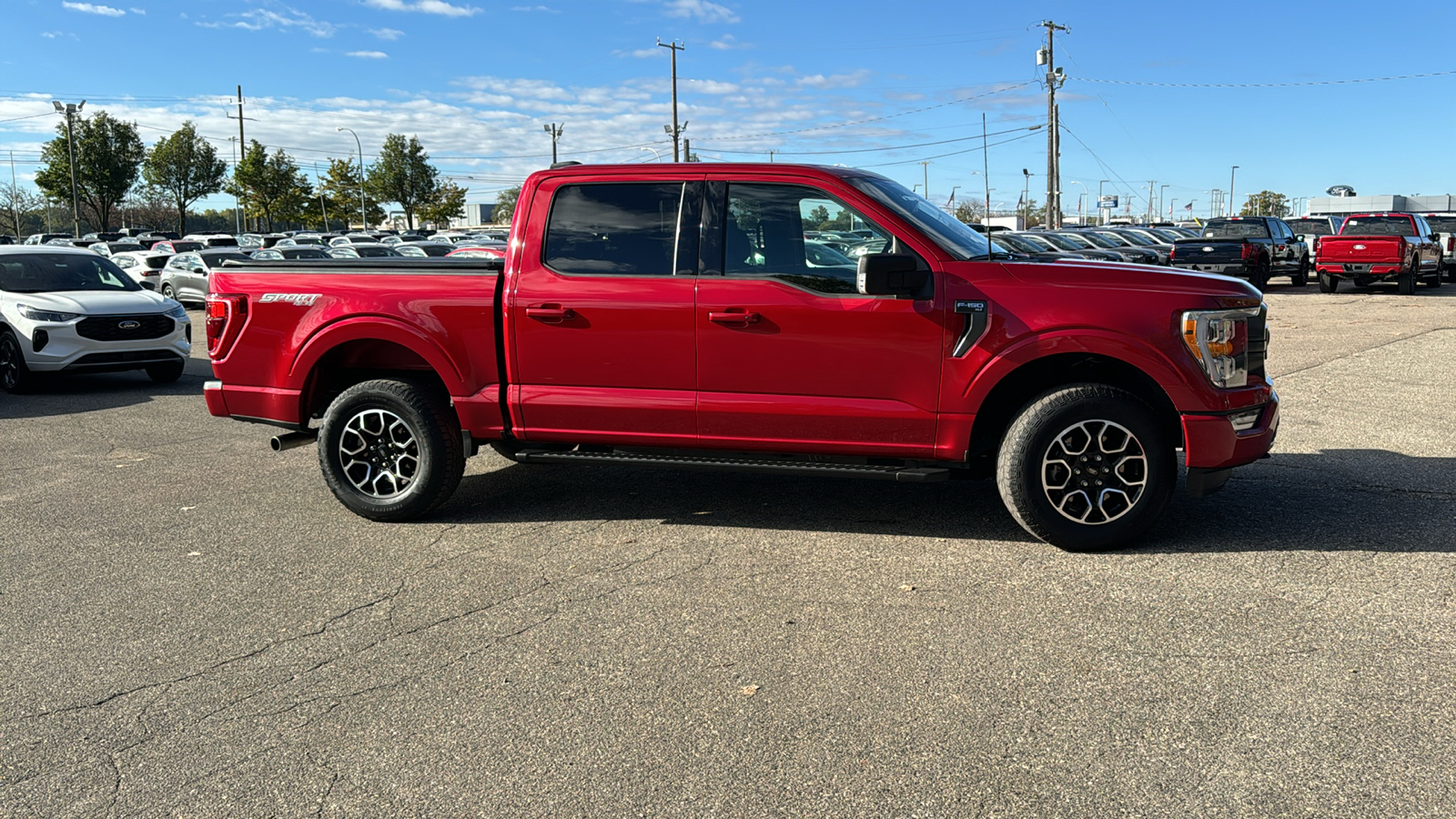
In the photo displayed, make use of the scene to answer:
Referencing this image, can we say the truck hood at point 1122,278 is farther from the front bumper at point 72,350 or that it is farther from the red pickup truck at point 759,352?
the front bumper at point 72,350

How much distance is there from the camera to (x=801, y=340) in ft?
17.7

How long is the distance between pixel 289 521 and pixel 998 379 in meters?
4.02

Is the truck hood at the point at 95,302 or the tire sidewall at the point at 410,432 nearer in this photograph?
the tire sidewall at the point at 410,432

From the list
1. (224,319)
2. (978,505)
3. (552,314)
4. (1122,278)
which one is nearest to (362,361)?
(224,319)

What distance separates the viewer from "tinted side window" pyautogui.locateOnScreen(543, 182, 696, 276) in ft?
18.6

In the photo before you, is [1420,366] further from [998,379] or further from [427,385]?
[427,385]

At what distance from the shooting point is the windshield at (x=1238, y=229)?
980 inches

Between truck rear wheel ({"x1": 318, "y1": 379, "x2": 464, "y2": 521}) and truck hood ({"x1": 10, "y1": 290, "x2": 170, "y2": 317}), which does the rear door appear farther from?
truck hood ({"x1": 10, "y1": 290, "x2": 170, "y2": 317})

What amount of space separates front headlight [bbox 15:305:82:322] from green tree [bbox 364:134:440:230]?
76791 millimetres

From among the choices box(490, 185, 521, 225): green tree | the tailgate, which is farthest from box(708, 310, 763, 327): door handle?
box(490, 185, 521, 225): green tree

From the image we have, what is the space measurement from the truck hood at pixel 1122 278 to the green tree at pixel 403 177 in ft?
280

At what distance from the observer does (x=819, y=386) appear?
5422 millimetres

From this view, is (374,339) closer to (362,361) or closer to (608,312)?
(362,361)

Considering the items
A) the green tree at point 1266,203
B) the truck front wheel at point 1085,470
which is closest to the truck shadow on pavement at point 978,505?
the truck front wheel at point 1085,470
